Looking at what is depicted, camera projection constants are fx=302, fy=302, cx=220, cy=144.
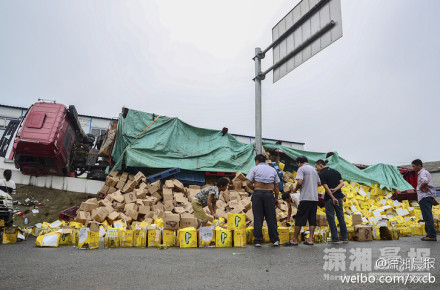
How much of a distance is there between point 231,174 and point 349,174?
18.6 feet

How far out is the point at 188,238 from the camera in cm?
553

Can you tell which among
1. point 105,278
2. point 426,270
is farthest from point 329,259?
point 105,278

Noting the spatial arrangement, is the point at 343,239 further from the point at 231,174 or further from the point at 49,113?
the point at 49,113

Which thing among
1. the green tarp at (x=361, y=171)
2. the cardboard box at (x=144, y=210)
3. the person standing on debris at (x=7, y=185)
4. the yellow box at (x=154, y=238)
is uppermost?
the green tarp at (x=361, y=171)

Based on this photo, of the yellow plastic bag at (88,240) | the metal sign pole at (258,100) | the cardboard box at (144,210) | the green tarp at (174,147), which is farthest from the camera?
the green tarp at (174,147)

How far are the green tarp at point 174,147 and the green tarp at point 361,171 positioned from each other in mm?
1875

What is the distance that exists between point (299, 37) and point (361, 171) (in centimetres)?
785

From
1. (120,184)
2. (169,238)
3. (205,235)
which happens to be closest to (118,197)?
(120,184)

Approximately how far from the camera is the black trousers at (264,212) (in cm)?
554

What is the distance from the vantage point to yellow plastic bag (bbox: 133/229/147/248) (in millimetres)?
5659

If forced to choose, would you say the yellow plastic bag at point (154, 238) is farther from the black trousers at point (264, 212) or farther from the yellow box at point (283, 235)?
the yellow box at point (283, 235)

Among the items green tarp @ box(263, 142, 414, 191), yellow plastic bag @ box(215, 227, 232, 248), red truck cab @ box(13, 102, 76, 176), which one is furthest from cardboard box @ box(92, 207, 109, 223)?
green tarp @ box(263, 142, 414, 191)

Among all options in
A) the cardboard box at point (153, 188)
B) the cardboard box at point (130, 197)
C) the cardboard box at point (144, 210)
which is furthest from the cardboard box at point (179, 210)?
the cardboard box at point (130, 197)

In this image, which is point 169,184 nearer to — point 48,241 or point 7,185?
point 7,185
